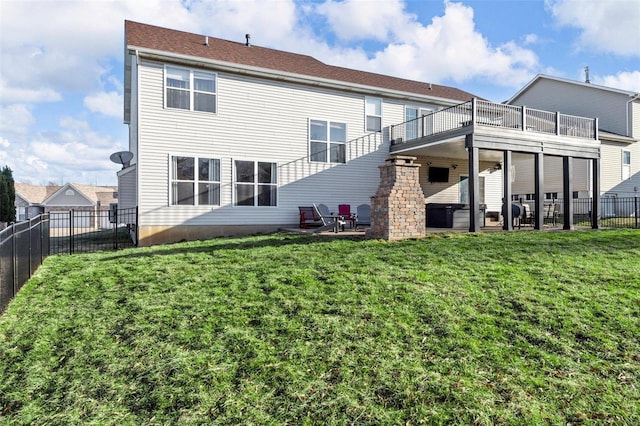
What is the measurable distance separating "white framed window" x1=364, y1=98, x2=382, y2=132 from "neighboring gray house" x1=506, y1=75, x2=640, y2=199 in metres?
13.0

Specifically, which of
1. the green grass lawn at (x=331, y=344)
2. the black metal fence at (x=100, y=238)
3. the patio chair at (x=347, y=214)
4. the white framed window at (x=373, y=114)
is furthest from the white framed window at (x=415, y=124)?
the black metal fence at (x=100, y=238)

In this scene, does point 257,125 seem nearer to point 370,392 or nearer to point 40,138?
point 370,392

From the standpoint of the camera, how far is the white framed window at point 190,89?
11.5 meters

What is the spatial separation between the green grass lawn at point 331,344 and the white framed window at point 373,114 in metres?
8.85

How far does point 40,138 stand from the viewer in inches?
4779

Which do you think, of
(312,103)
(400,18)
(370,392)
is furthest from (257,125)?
(370,392)

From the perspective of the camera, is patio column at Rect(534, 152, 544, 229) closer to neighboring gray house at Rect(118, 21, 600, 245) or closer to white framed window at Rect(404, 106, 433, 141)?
neighboring gray house at Rect(118, 21, 600, 245)

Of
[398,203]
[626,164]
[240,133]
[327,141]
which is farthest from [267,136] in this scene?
[626,164]

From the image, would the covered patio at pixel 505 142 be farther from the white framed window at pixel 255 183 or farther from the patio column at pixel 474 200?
the white framed window at pixel 255 183

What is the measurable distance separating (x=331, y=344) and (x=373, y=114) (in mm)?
12108

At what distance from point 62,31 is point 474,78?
20987 millimetres

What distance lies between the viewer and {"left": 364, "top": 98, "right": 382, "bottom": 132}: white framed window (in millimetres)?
14696

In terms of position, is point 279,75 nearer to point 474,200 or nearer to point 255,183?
point 255,183

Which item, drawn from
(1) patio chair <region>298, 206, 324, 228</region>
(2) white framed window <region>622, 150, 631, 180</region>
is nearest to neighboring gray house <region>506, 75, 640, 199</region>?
(2) white framed window <region>622, 150, 631, 180</region>
